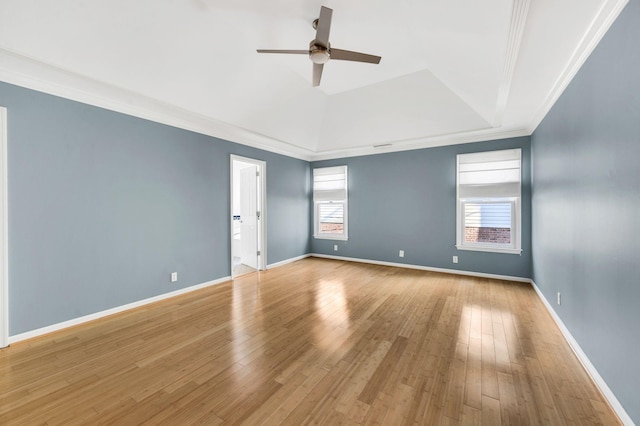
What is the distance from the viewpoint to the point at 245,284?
4.34 m

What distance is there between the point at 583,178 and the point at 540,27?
1237 millimetres

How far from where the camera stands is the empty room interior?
1.68 m

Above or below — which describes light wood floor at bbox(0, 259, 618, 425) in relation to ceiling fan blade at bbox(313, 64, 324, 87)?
below

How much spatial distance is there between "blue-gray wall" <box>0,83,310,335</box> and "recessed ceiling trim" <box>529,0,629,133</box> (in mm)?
4503

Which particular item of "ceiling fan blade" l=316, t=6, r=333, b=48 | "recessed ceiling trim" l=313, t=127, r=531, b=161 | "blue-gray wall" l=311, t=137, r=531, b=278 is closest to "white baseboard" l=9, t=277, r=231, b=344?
"blue-gray wall" l=311, t=137, r=531, b=278

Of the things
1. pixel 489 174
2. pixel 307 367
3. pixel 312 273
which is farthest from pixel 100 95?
pixel 489 174

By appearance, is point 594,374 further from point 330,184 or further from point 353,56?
point 330,184

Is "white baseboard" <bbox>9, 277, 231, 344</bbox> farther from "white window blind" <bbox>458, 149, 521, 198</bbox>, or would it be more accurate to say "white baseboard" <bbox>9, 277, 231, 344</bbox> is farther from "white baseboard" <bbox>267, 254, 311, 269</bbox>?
"white window blind" <bbox>458, 149, 521, 198</bbox>

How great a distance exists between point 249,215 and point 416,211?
354cm

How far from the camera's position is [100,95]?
292cm

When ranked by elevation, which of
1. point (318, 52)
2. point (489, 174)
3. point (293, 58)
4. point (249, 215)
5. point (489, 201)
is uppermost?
point (293, 58)

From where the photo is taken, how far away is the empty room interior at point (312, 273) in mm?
1678

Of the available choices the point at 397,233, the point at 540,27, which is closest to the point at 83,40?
the point at 540,27

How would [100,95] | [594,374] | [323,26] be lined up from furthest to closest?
[100,95]
[323,26]
[594,374]
